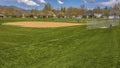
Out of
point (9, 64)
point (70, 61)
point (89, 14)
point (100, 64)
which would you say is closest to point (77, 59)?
point (70, 61)

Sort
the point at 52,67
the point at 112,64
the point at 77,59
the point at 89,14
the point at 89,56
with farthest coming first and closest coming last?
the point at 89,14 < the point at 89,56 < the point at 77,59 < the point at 112,64 < the point at 52,67

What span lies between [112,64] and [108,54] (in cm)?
271

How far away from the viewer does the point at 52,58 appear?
498 inches

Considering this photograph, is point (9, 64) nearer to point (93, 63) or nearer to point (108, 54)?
point (93, 63)

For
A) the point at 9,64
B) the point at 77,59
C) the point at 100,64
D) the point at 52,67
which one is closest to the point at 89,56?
the point at 77,59

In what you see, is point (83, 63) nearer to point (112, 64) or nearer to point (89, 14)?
point (112, 64)

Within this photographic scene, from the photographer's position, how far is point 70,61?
1188 cm

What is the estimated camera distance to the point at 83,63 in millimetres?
11508

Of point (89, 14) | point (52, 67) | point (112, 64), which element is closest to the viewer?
point (52, 67)

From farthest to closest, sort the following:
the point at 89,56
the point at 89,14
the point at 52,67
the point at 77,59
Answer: the point at 89,14 < the point at 89,56 < the point at 77,59 < the point at 52,67

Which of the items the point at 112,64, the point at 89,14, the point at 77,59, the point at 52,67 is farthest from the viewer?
the point at 89,14

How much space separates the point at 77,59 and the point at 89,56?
3.80 feet

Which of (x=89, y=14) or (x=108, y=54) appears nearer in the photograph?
(x=108, y=54)

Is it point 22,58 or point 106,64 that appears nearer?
point 106,64
